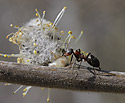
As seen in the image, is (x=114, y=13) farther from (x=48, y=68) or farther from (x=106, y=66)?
(x=48, y=68)

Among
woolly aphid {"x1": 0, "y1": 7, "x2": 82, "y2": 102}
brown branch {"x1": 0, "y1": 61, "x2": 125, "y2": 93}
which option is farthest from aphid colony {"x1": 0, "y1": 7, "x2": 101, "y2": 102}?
brown branch {"x1": 0, "y1": 61, "x2": 125, "y2": 93}

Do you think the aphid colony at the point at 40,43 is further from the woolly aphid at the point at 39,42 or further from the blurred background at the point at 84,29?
the blurred background at the point at 84,29

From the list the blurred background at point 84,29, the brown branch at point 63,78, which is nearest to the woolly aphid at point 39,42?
the brown branch at point 63,78

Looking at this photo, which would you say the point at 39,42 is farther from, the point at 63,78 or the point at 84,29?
the point at 84,29

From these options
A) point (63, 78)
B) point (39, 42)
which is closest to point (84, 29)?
point (39, 42)

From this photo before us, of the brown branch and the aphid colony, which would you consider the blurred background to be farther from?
the brown branch

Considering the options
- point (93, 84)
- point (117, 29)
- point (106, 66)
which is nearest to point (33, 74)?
point (93, 84)
